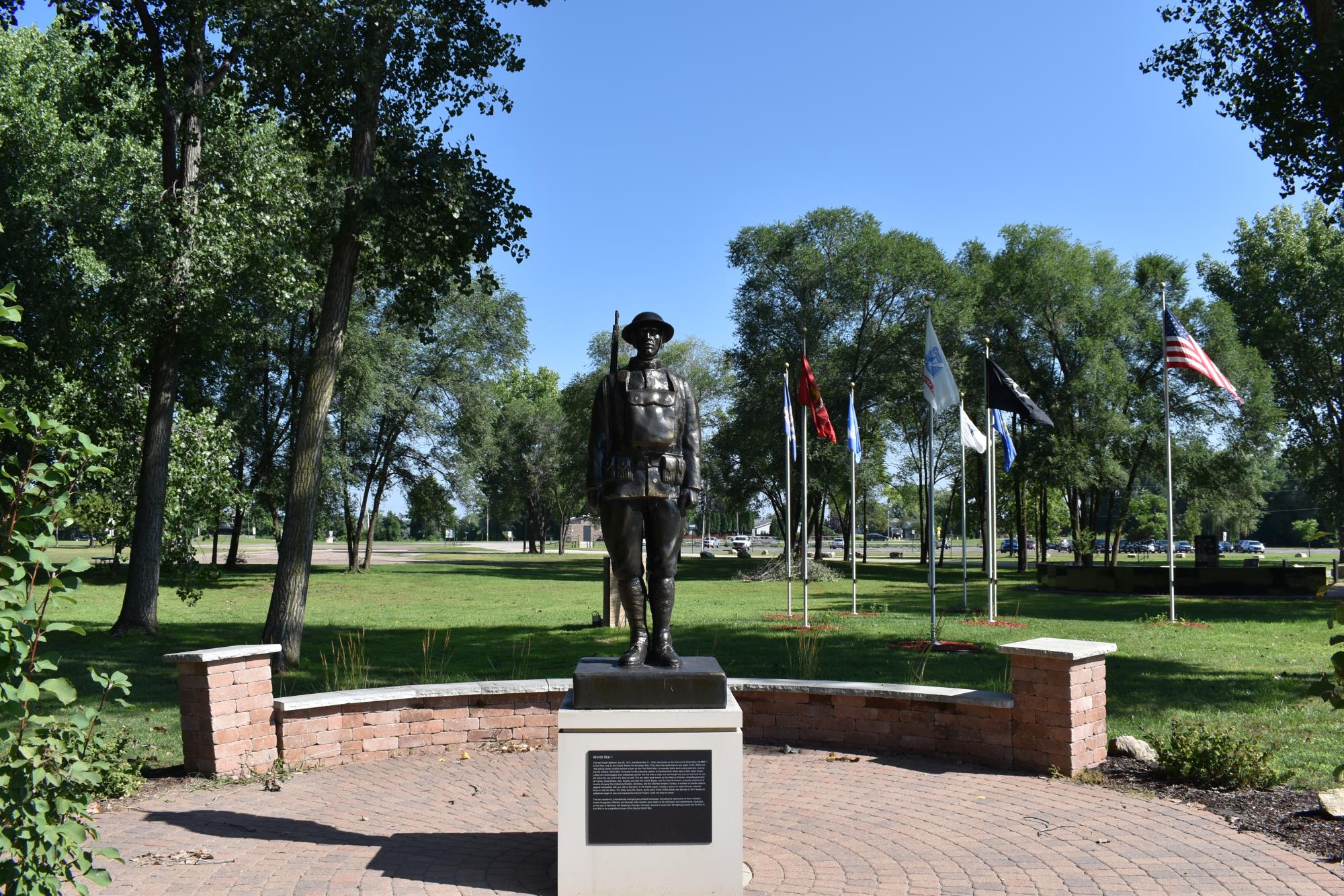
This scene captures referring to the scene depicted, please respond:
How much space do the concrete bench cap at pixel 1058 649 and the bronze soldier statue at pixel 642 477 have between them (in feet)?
8.98

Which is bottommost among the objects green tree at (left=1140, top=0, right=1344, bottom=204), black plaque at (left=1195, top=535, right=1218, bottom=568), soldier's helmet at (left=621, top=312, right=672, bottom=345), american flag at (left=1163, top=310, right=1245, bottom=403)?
black plaque at (left=1195, top=535, right=1218, bottom=568)

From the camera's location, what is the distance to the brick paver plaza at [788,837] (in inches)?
216

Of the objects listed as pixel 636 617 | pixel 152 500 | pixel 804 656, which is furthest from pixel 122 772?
pixel 152 500

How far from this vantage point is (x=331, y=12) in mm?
13133

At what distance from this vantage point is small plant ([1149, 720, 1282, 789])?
7.20 meters

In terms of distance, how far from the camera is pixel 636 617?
622 centimetres

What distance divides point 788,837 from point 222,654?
4.29m

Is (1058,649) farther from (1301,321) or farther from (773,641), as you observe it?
(1301,321)

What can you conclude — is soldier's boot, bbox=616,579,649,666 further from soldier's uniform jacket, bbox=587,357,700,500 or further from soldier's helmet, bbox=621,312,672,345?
soldier's helmet, bbox=621,312,672,345

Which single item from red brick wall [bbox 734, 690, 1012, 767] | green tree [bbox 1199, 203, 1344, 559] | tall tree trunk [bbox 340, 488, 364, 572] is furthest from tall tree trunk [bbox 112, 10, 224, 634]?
green tree [bbox 1199, 203, 1344, 559]

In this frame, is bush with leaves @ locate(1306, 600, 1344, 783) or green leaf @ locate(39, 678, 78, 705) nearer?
green leaf @ locate(39, 678, 78, 705)

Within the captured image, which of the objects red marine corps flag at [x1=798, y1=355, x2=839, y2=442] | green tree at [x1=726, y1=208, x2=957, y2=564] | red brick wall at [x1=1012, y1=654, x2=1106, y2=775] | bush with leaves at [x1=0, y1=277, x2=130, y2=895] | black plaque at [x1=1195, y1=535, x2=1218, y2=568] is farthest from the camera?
green tree at [x1=726, y1=208, x2=957, y2=564]

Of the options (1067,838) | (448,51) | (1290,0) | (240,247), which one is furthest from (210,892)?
(1290,0)

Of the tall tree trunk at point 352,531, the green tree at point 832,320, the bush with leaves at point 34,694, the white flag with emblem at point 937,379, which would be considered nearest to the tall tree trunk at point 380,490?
the tall tree trunk at point 352,531
